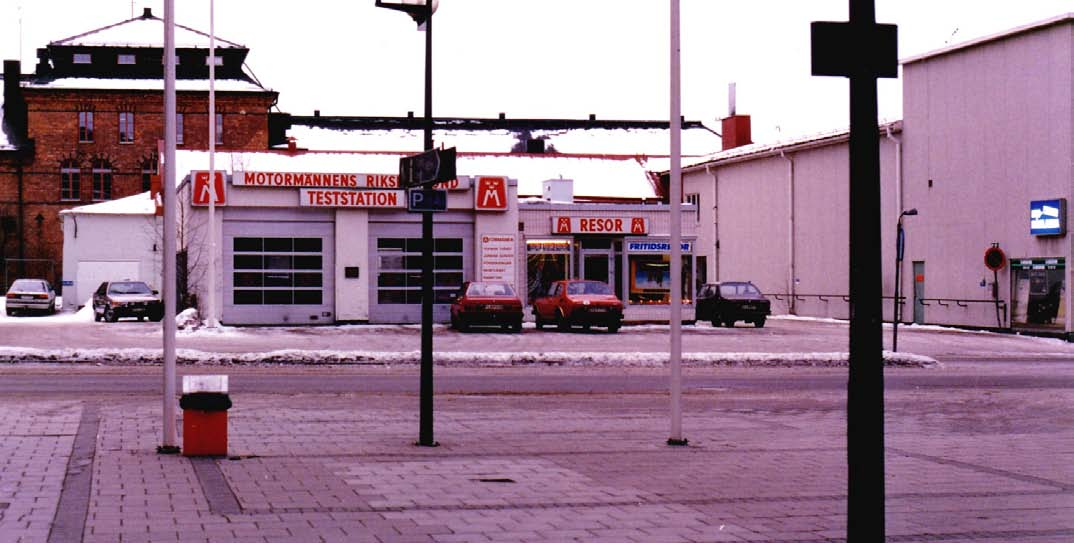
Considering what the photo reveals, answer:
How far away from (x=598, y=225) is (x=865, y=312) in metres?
39.8

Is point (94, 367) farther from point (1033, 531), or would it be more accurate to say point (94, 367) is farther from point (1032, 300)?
point (1032, 300)

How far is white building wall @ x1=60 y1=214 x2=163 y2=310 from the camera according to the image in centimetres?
6384

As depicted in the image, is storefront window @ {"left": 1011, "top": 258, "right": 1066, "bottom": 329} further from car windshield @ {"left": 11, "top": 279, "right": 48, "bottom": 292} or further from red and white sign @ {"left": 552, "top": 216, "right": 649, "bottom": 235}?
car windshield @ {"left": 11, "top": 279, "right": 48, "bottom": 292}

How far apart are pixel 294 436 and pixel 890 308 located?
39903 millimetres

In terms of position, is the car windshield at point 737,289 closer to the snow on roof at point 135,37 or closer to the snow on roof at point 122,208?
the snow on roof at point 122,208

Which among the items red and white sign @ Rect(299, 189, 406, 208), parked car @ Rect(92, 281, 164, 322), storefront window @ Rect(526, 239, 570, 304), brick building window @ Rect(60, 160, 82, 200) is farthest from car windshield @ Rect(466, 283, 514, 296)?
brick building window @ Rect(60, 160, 82, 200)

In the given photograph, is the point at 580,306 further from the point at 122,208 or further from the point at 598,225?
the point at 122,208

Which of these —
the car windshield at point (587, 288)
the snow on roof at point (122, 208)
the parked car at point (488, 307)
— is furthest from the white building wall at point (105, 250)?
the car windshield at point (587, 288)

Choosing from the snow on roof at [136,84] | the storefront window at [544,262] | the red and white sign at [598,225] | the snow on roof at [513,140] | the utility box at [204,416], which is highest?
the snow on roof at [136,84]

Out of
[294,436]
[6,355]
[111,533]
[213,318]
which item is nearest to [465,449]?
[294,436]

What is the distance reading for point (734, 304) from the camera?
4516cm

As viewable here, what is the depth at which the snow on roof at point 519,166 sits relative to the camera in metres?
67.2

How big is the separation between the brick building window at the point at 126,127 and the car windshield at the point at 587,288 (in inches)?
1771

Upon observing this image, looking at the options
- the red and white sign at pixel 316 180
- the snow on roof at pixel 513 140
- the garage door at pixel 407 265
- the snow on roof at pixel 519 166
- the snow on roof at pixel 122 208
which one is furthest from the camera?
the snow on roof at pixel 513 140
